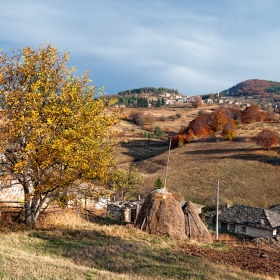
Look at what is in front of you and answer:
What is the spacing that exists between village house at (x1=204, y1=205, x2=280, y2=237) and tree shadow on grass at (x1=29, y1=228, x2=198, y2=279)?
32.8m

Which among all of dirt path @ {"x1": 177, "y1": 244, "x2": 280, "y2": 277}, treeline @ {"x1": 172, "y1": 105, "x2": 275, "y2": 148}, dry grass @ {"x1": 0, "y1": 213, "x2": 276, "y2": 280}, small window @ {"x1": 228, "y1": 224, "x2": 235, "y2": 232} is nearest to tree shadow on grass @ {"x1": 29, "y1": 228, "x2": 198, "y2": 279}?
dry grass @ {"x1": 0, "y1": 213, "x2": 276, "y2": 280}

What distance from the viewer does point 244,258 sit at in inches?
652

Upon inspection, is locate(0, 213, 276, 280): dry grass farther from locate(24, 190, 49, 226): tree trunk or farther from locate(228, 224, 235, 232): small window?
locate(228, 224, 235, 232): small window

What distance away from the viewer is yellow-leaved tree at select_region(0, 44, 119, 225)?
571 inches

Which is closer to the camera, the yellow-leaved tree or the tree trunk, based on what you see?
the yellow-leaved tree

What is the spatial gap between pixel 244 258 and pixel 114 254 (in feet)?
23.3

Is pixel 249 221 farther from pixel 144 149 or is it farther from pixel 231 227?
pixel 144 149

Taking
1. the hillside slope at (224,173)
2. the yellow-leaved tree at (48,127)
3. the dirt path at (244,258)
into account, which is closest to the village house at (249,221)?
the hillside slope at (224,173)

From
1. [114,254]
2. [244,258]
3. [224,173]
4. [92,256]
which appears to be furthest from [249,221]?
[92,256]

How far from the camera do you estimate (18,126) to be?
14.7 meters

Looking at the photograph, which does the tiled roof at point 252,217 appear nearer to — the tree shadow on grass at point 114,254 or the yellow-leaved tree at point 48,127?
the tree shadow on grass at point 114,254

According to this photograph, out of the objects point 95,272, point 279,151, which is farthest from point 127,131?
point 95,272

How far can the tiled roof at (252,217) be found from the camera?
148 ft

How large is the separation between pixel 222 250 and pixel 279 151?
229 ft
